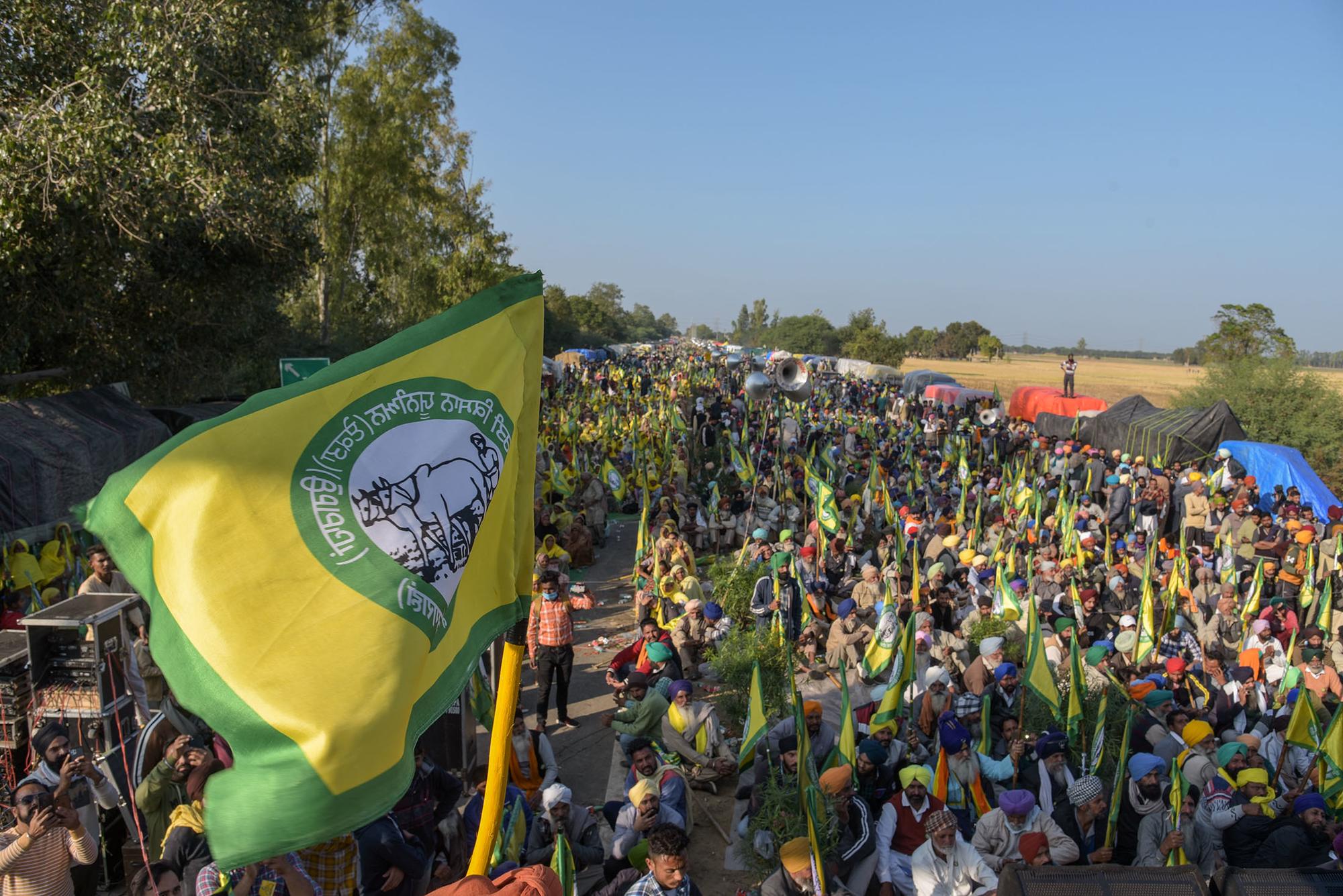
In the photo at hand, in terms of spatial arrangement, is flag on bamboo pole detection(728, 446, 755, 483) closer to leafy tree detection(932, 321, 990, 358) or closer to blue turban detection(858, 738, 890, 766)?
blue turban detection(858, 738, 890, 766)

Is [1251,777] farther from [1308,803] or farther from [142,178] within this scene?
[142,178]

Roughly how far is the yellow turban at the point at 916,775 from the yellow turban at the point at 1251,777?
7.50ft

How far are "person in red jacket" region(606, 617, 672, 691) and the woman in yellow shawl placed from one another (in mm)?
463

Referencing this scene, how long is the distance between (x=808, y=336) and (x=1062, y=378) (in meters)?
47.4

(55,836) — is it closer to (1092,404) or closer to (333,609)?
(333,609)

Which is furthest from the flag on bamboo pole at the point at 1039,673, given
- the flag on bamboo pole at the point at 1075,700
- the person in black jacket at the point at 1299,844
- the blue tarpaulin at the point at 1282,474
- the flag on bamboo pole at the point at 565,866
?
the blue tarpaulin at the point at 1282,474

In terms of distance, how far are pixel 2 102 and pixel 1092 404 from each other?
2633 centimetres

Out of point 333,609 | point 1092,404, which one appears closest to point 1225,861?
point 333,609

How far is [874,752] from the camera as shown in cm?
604

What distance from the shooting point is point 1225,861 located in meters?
5.40

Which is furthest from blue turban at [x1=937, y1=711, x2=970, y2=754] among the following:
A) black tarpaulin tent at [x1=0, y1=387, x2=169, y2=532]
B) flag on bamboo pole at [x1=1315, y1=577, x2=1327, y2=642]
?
black tarpaulin tent at [x1=0, y1=387, x2=169, y2=532]

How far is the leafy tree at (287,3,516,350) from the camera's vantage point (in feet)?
94.7

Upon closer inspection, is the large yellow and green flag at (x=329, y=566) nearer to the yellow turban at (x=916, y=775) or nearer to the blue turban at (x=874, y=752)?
the yellow turban at (x=916, y=775)

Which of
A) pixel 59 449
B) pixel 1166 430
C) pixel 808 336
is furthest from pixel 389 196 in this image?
pixel 808 336
